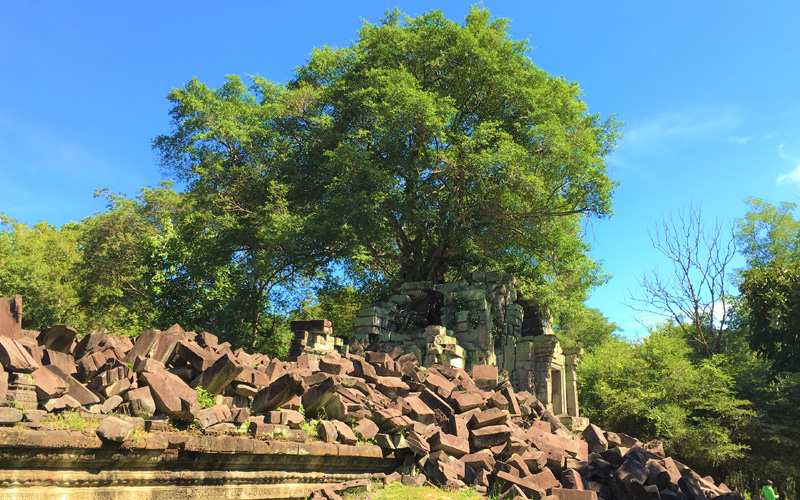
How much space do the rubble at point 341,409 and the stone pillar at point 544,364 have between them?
4.13 m

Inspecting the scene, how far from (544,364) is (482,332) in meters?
1.89

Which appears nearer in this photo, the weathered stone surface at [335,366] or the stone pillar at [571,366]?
the weathered stone surface at [335,366]

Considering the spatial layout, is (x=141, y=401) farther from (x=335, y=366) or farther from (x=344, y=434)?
(x=335, y=366)

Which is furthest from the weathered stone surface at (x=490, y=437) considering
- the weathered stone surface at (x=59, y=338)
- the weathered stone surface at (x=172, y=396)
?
the weathered stone surface at (x=59, y=338)

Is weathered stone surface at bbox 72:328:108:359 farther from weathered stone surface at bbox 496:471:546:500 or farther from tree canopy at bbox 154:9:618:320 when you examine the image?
tree canopy at bbox 154:9:618:320

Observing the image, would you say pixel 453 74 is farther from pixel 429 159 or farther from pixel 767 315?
pixel 767 315

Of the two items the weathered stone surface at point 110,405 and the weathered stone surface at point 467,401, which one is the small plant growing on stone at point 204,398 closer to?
the weathered stone surface at point 110,405

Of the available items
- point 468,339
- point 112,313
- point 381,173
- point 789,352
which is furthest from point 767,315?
point 112,313

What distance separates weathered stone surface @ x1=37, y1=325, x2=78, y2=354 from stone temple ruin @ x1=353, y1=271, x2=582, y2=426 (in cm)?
807

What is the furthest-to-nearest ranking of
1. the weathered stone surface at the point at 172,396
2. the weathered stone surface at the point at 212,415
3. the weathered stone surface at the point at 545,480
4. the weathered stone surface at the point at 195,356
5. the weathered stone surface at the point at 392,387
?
the weathered stone surface at the point at 392,387 → the weathered stone surface at the point at 545,480 → the weathered stone surface at the point at 195,356 → the weathered stone surface at the point at 212,415 → the weathered stone surface at the point at 172,396

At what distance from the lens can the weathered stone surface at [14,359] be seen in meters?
4.91

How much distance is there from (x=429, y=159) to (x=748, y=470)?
1320 centimetres

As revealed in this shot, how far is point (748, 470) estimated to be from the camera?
684 inches

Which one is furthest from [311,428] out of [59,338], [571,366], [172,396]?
[571,366]
